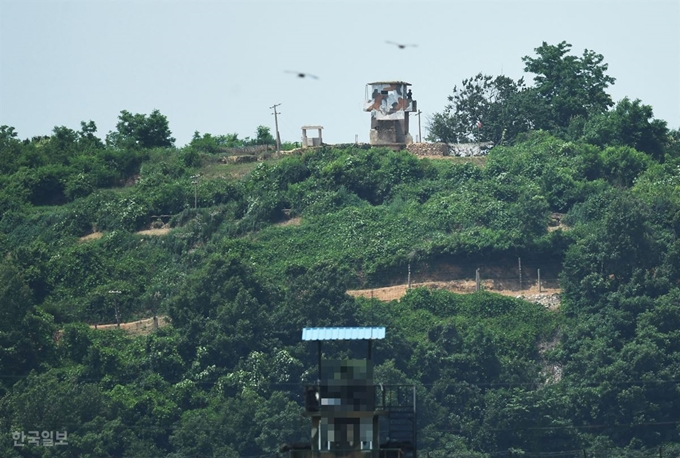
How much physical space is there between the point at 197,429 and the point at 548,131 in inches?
1112

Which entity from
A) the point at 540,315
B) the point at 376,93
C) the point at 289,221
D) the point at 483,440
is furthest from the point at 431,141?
the point at 483,440

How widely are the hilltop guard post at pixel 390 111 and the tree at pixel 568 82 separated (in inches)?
270

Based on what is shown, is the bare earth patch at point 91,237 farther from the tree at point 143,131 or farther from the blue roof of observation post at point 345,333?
the blue roof of observation post at point 345,333

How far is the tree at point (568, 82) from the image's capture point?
98062mm

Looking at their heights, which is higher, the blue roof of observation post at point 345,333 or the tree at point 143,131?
the tree at point 143,131

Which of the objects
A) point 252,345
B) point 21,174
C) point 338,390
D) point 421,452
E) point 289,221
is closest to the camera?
point 338,390

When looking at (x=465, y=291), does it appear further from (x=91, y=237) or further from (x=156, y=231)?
(x=91, y=237)

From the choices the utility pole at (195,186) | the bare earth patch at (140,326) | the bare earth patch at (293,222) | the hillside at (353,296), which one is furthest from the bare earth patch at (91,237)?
the bare earth patch at (293,222)

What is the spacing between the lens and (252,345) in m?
81.2

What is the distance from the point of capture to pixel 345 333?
43000 millimetres

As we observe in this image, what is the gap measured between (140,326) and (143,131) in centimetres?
1789

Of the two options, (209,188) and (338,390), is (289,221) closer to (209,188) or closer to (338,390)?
(209,188)

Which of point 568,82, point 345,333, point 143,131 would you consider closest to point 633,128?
point 568,82

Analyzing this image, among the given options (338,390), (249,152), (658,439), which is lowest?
(658,439)
